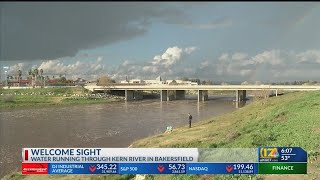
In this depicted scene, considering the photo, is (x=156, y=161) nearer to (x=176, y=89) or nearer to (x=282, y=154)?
(x=282, y=154)

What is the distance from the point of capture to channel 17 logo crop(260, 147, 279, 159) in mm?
12906

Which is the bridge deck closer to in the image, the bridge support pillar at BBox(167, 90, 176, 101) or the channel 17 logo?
the bridge support pillar at BBox(167, 90, 176, 101)

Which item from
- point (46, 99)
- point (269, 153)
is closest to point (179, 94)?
point (46, 99)

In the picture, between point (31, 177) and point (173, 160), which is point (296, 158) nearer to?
point (173, 160)

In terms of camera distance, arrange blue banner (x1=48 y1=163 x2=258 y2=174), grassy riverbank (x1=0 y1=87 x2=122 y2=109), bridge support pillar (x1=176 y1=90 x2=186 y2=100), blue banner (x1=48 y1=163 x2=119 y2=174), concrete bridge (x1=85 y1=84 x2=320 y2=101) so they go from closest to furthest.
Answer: blue banner (x1=48 y1=163 x2=258 y2=174), blue banner (x1=48 y1=163 x2=119 y2=174), grassy riverbank (x1=0 y1=87 x2=122 y2=109), concrete bridge (x1=85 y1=84 x2=320 y2=101), bridge support pillar (x1=176 y1=90 x2=186 y2=100)

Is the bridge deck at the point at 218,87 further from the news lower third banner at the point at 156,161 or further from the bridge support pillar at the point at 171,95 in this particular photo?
the news lower third banner at the point at 156,161

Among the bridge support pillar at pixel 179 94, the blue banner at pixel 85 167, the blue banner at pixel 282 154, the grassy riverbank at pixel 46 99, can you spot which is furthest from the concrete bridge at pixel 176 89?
the blue banner at pixel 85 167

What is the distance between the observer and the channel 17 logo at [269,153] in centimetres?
1291

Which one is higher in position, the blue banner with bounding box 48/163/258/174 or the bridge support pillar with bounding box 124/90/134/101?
the blue banner with bounding box 48/163/258/174

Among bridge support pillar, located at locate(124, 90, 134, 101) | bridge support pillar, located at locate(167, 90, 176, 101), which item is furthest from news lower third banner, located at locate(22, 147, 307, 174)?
bridge support pillar, located at locate(167, 90, 176, 101)

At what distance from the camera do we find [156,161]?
1312cm

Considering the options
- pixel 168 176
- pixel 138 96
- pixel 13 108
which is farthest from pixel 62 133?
pixel 138 96

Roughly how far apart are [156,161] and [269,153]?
3793 mm

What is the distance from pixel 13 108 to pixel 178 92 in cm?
6526
